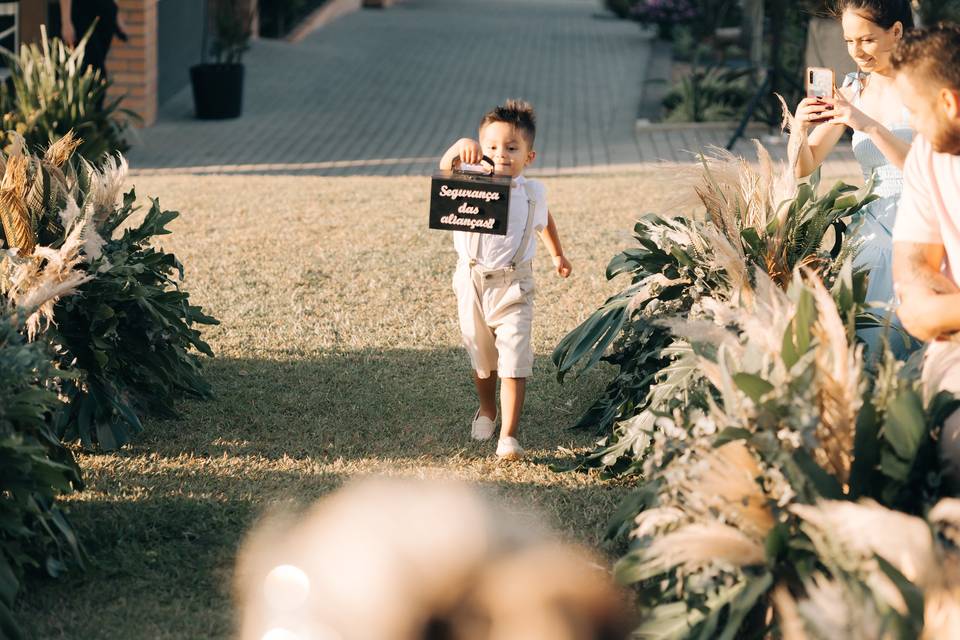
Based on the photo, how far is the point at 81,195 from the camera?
4.84 m

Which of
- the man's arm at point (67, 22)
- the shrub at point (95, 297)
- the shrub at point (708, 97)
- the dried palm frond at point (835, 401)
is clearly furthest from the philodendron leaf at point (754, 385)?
the shrub at point (708, 97)

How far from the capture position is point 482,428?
4.82 metres

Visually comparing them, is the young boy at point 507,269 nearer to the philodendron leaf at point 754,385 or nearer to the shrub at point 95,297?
the shrub at point 95,297

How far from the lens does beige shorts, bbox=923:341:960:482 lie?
2.90m

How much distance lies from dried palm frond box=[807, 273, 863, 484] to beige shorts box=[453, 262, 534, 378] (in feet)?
5.91

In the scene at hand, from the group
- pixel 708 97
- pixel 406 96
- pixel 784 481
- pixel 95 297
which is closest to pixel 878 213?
pixel 784 481

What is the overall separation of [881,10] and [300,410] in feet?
9.09

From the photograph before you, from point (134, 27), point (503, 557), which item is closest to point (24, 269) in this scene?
point (503, 557)

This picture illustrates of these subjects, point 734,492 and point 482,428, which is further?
point 482,428

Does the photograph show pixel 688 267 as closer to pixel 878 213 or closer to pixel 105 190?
pixel 878 213

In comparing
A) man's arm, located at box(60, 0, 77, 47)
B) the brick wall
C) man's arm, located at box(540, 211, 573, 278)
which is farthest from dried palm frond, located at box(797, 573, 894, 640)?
the brick wall

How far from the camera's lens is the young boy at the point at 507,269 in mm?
4539

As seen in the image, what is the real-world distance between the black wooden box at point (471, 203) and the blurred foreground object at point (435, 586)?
157 centimetres

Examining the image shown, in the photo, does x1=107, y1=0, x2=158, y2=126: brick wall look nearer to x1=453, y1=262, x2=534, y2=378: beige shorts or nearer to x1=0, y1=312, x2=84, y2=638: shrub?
x1=453, y1=262, x2=534, y2=378: beige shorts
